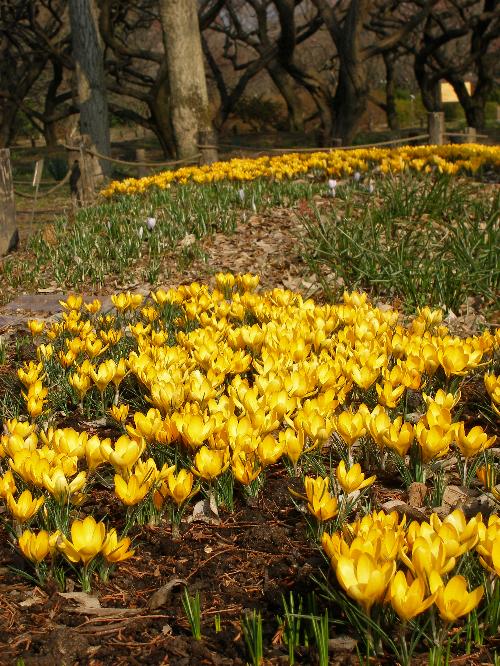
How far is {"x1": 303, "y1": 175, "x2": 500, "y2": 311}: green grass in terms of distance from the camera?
482 cm

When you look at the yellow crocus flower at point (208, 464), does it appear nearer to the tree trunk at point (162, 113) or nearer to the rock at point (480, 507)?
the rock at point (480, 507)

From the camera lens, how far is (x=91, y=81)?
43.5 ft

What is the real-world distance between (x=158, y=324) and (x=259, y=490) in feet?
6.79

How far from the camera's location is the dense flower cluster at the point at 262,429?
67.3 inches

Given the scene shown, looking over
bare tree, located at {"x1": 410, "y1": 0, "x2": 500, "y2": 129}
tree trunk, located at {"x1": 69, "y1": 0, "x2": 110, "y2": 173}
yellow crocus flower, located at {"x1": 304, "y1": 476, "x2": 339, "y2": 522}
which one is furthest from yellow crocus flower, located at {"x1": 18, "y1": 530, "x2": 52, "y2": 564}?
bare tree, located at {"x1": 410, "y1": 0, "x2": 500, "y2": 129}

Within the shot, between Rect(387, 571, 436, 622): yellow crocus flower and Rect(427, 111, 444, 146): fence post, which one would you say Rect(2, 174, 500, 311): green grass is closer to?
Rect(427, 111, 444, 146): fence post

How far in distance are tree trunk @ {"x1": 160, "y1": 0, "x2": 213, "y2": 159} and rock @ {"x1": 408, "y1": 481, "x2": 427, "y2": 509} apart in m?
10.3

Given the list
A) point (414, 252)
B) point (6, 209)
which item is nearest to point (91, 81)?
point (6, 209)

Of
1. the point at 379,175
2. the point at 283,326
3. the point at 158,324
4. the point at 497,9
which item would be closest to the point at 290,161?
the point at 379,175

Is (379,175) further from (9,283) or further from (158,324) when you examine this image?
(158,324)

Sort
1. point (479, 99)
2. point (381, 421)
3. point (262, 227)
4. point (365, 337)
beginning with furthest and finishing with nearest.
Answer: point (479, 99) → point (262, 227) → point (365, 337) → point (381, 421)

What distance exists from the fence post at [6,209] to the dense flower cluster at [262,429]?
383cm

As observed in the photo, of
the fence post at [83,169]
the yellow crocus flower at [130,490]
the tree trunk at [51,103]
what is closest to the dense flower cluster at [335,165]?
the fence post at [83,169]

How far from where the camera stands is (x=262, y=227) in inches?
284
